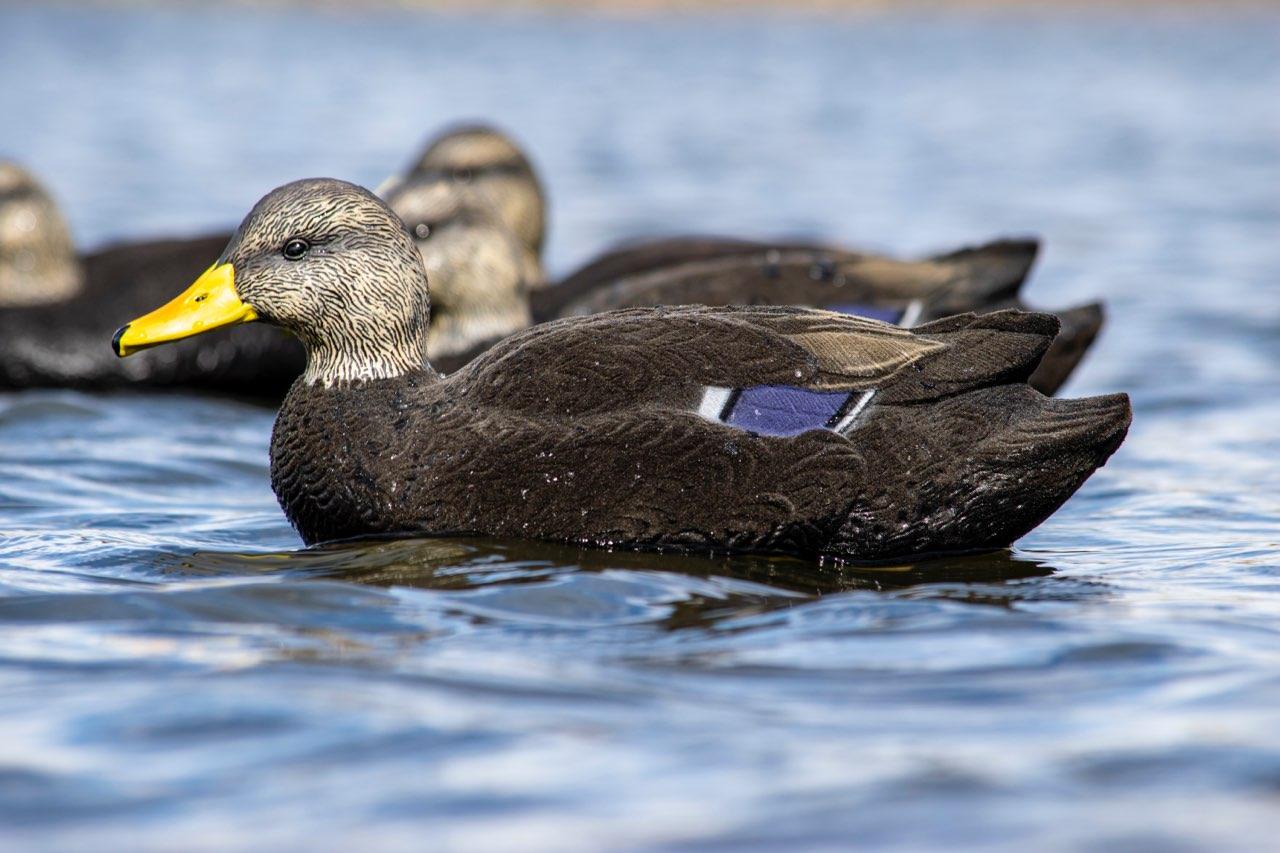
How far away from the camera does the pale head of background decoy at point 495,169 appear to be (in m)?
9.95

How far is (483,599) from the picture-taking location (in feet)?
15.7

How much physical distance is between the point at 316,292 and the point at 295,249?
15 centimetres

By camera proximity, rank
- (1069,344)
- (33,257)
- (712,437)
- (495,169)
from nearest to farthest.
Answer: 1. (712,437)
2. (1069,344)
3. (33,257)
4. (495,169)

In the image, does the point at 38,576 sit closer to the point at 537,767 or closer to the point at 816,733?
the point at 537,767

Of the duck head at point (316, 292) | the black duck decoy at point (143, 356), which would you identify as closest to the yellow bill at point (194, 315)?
the duck head at point (316, 292)

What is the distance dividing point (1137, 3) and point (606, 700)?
77.0 metres

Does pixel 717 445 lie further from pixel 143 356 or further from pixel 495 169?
pixel 495 169

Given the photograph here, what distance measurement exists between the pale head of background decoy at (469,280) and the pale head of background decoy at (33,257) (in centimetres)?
245

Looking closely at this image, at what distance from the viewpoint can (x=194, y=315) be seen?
5.39 meters

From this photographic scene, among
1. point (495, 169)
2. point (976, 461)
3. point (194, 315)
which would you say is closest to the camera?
point (976, 461)

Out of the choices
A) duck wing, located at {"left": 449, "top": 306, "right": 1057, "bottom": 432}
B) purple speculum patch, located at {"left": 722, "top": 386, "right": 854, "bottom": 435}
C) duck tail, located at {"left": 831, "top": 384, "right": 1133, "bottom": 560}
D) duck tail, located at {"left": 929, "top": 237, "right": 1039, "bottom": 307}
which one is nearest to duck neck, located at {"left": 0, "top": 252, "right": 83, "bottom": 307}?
duck tail, located at {"left": 929, "top": 237, "right": 1039, "bottom": 307}

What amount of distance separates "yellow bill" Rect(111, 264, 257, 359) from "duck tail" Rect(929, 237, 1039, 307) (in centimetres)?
300

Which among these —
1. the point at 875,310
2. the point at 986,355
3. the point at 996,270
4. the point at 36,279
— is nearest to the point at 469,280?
the point at 875,310

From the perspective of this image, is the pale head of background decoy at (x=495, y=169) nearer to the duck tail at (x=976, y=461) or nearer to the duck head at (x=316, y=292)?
the duck head at (x=316, y=292)
